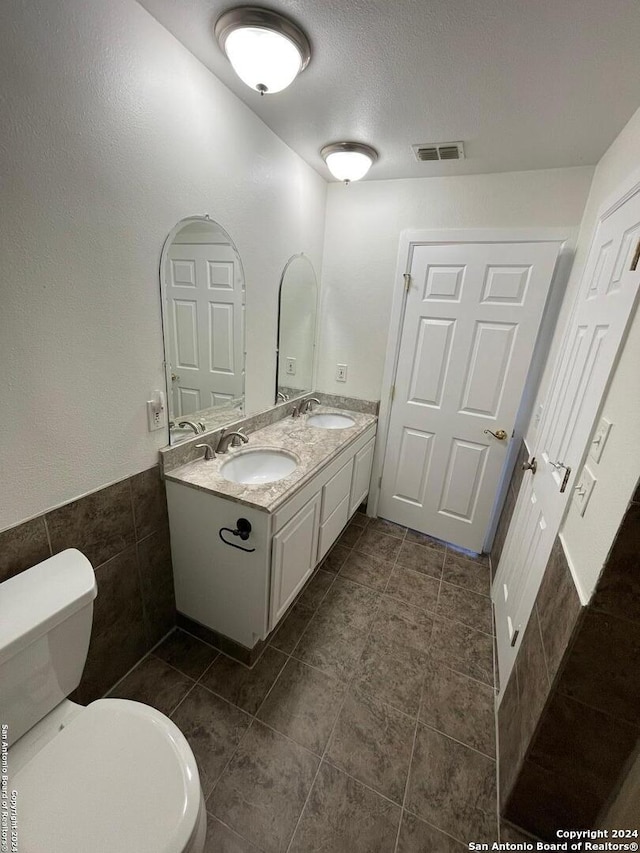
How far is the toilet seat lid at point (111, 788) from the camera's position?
0.69 m

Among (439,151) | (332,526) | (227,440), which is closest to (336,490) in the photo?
(332,526)

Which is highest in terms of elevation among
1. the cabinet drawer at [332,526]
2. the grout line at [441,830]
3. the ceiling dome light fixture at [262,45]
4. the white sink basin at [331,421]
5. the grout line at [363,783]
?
the ceiling dome light fixture at [262,45]

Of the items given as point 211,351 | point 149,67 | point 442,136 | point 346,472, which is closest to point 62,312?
point 211,351

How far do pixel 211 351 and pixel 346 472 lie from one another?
101cm

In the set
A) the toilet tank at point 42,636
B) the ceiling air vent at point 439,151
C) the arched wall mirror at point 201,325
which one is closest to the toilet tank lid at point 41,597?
the toilet tank at point 42,636

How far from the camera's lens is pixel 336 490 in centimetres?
189

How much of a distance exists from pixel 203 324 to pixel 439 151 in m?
1.45

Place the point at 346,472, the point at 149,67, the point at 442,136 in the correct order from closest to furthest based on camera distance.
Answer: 1. the point at 149,67
2. the point at 442,136
3. the point at 346,472

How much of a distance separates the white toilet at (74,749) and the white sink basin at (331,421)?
163 centimetres

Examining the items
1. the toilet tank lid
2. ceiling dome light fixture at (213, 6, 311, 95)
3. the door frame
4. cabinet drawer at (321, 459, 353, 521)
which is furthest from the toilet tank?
the door frame

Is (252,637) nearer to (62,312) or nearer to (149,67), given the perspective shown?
(62,312)

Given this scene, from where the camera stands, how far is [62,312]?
966 mm

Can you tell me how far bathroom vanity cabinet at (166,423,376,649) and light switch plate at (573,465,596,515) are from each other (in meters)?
0.95

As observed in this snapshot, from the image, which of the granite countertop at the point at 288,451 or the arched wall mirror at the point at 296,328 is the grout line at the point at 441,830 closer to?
the granite countertop at the point at 288,451
